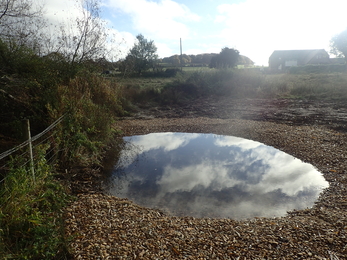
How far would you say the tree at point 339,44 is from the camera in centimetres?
4372

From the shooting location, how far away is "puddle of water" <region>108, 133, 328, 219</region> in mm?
5102

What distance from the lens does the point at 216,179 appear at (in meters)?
6.32

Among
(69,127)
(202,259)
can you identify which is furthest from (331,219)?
(69,127)


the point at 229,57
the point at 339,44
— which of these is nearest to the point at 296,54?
the point at 339,44

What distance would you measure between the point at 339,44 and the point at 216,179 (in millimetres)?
50444

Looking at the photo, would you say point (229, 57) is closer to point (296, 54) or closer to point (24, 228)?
point (296, 54)

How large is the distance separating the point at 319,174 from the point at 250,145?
2.87 meters

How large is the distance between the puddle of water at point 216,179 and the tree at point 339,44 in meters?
46.1

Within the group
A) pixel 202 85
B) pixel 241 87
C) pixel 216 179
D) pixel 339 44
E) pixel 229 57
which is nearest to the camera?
pixel 216 179

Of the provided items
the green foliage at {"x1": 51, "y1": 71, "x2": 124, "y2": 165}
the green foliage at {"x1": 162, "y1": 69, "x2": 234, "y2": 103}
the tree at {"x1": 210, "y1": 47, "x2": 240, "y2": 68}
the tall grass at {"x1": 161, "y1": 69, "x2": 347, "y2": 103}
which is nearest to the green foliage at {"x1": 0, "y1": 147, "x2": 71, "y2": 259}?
the green foliage at {"x1": 51, "y1": 71, "x2": 124, "y2": 165}

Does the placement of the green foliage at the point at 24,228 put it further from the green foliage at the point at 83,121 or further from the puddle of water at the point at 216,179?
the green foliage at the point at 83,121

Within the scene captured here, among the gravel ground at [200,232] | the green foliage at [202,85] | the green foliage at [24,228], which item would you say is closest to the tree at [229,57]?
the green foliage at [202,85]

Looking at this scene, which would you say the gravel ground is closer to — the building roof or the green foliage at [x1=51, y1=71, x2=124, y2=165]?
the green foliage at [x1=51, y1=71, x2=124, y2=165]

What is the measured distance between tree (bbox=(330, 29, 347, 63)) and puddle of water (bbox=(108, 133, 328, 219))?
151 ft
